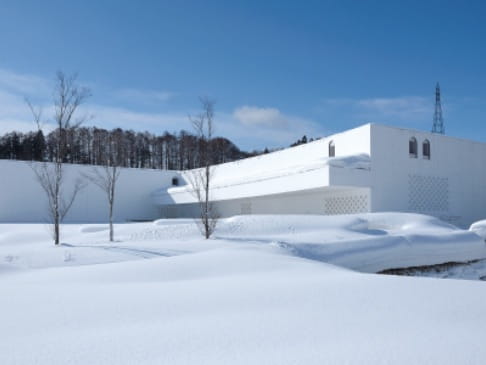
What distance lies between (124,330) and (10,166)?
23.4 meters

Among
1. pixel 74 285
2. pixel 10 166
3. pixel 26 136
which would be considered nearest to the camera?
pixel 74 285

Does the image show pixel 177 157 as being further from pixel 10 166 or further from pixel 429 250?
pixel 429 250

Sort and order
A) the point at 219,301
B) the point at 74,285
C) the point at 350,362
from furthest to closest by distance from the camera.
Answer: the point at 74,285, the point at 219,301, the point at 350,362

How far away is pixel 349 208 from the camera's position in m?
17.4

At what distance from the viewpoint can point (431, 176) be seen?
17.7 metres

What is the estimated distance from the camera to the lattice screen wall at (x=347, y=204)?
16.5 m

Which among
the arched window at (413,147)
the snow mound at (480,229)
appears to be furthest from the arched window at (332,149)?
the snow mound at (480,229)

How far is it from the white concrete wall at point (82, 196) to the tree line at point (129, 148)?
30.7 ft

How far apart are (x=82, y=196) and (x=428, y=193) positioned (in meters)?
19.5

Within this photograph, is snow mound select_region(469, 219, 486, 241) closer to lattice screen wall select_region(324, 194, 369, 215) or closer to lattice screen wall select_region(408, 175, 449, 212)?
lattice screen wall select_region(408, 175, 449, 212)

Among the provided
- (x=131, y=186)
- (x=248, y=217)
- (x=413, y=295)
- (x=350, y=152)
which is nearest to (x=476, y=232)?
(x=350, y=152)

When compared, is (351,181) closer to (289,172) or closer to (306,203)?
(289,172)

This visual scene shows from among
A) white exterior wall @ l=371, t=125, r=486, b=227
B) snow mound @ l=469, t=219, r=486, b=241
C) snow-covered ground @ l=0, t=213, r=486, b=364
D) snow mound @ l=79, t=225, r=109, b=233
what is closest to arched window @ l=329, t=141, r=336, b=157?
white exterior wall @ l=371, t=125, r=486, b=227

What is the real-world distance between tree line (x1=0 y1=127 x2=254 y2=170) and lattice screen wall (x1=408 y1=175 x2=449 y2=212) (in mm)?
21191
